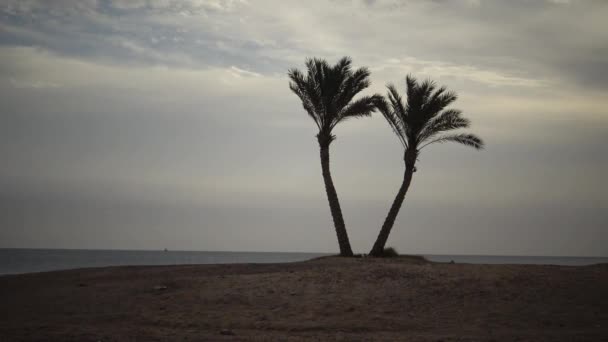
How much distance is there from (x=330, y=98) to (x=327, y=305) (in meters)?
14.3

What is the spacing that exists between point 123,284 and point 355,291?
7.01 metres

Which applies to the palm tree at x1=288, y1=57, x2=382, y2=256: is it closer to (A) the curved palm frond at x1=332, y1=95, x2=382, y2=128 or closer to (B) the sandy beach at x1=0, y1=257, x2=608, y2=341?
(A) the curved palm frond at x1=332, y1=95, x2=382, y2=128

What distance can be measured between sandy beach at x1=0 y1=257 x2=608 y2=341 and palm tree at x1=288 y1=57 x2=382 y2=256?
8823mm

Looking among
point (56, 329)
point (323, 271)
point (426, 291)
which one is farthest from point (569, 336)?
point (56, 329)

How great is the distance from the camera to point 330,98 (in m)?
26.7

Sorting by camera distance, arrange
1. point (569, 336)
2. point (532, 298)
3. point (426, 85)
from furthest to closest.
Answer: point (426, 85) → point (532, 298) → point (569, 336)

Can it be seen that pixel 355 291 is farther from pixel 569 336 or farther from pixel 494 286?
pixel 569 336

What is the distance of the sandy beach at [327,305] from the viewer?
11688mm

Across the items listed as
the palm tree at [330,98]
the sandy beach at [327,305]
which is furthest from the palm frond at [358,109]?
the sandy beach at [327,305]

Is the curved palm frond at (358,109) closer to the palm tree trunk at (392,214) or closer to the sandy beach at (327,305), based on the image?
the palm tree trunk at (392,214)

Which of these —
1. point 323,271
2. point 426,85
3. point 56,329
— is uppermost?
point 426,85

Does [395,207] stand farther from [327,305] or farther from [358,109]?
[327,305]

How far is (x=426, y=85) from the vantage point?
2675 cm

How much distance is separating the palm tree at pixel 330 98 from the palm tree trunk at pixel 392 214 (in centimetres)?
195
